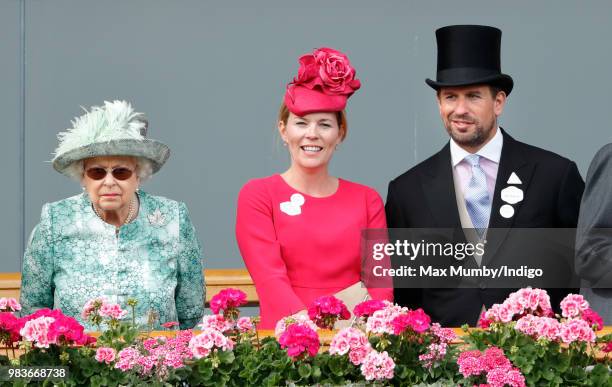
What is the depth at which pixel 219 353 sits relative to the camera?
12.7 feet

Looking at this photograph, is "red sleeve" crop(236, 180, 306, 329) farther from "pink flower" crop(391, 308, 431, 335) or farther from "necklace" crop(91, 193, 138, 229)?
"pink flower" crop(391, 308, 431, 335)

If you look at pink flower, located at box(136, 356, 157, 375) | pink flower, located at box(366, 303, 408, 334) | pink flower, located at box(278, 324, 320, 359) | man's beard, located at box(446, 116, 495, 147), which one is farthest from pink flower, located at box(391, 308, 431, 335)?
man's beard, located at box(446, 116, 495, 147)

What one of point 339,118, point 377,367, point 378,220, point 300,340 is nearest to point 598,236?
point 378,220

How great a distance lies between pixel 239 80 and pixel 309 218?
2.11 metres

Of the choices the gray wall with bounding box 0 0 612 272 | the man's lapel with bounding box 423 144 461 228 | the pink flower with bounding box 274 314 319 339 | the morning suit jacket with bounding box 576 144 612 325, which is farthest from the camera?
the gray wall with bounding box 0 0 612 272

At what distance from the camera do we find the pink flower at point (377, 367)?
3.78 m

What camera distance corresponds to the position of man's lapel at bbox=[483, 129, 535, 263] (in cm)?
494

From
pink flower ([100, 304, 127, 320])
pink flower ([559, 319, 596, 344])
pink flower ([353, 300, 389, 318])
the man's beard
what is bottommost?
pink flower ([559, 319, 596, 344])

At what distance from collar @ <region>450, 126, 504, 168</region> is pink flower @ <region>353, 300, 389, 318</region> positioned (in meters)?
1.17

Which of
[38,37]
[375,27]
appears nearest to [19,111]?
[38,37]

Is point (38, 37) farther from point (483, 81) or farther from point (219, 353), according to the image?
point (219, 353)

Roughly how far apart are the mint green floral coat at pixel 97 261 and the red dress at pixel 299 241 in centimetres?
29

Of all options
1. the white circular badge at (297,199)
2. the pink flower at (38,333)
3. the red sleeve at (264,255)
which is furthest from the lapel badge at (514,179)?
the pink flower at (38,333)

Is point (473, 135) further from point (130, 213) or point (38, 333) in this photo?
point (38, 333)
